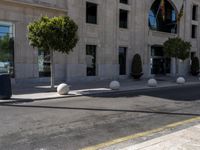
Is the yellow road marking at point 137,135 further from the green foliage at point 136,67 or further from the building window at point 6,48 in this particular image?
the green foliage at point 136,67

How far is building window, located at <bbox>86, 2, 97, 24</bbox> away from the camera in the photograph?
24.2 m

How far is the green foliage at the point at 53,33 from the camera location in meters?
14.8

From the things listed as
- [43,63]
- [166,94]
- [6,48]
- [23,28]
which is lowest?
[166,94]

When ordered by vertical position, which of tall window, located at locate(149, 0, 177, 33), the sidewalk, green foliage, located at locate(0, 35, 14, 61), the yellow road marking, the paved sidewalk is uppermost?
tall window, located at locate(149, 0, 177, 33)

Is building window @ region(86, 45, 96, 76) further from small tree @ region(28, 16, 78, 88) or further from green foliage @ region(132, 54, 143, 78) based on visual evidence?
small tree @ region(28, 16, 78, 88)

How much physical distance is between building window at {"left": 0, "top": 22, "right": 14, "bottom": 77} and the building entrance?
708 inches

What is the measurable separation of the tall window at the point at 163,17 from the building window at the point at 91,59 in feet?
32.4

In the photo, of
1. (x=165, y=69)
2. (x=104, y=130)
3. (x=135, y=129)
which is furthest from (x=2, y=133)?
(x=165, y=69)

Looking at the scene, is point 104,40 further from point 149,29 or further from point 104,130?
point 104,130

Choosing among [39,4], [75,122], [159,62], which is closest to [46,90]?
[39,4]

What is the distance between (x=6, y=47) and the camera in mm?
19031

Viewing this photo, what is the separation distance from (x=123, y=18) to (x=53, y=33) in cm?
1432

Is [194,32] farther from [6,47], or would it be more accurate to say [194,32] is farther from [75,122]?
[75,122]

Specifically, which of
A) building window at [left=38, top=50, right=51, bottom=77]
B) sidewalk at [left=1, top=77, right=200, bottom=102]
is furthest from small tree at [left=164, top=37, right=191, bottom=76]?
building window at [left=38, top=50, right=51, bottom=77]
